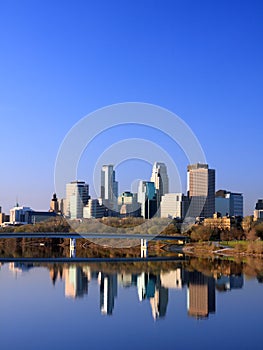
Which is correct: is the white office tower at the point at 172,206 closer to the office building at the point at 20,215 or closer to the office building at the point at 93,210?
the office building at the point at 93,210

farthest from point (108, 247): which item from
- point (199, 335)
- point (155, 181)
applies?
point (199, 335)

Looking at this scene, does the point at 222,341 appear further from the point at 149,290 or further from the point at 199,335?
the point at 149,290

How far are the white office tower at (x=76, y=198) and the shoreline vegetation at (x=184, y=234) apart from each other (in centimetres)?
321

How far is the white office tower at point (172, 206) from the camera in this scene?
46312mm

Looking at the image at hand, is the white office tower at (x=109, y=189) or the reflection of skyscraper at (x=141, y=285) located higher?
the white office tower at (x=109, y=189)

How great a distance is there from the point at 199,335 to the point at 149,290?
224 inches

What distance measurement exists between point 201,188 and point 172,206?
34.9 feet

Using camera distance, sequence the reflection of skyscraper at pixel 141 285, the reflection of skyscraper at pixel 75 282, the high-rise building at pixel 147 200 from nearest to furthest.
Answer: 1. the reflection of skyscraper at pixel 141 285
2. the reflection of skyscraper at pixel 75 282
3. the high-rise building at pixel 147 200

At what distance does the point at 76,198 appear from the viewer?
49469mm

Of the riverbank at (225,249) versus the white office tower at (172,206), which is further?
the white office tower at (172,206)

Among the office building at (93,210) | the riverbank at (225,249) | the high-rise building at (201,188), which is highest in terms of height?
the high-rise building at (201,188)

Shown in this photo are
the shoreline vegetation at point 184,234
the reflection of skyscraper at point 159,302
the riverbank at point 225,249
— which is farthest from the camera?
the shoreline vegetation at point 184,234

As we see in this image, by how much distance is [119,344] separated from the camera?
856 cm

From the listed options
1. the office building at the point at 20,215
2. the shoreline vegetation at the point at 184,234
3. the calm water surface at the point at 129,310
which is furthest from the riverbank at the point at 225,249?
the office building at the point at 20,215
